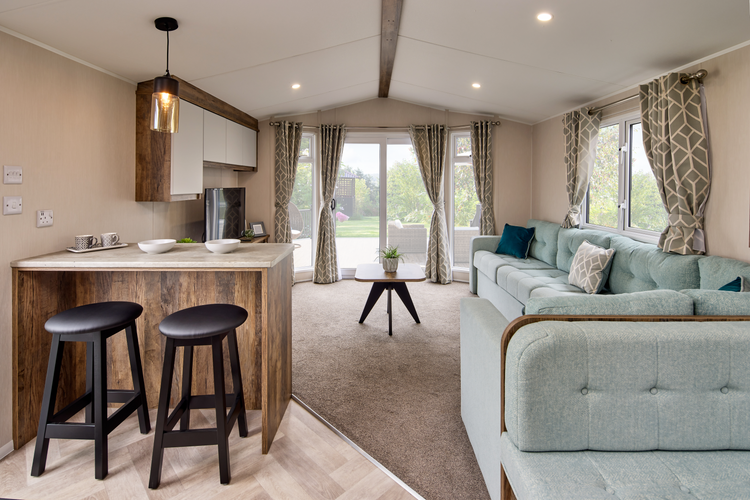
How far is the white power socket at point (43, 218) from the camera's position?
2.32 meters

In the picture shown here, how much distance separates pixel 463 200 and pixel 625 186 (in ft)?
Result: 8.08

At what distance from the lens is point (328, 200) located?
20.0 feet

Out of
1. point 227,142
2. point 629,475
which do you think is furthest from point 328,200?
point 629,475

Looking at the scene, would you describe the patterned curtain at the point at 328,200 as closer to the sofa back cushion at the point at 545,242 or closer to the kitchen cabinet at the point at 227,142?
the kitchen cabinet at the point at 227,142

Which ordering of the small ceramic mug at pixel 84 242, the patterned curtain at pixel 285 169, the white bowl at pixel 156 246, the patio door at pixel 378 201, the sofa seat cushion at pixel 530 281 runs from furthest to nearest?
the patio door at pixel 378 201
the patterned curtain at pixel 285 169
the sofa seat cushion at pixel 530 281
the small ceramic mug at pixel 84 242
the white bowl at pixel 156 246

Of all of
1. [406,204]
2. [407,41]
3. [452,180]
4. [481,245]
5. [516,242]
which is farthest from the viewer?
[406,204]

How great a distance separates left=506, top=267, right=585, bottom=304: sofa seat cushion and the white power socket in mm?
3184

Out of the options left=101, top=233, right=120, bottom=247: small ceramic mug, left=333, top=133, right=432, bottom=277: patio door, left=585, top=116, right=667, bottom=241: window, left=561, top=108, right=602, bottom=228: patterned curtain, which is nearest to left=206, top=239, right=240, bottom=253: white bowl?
left=101, top=233, right=120, bottom=247: small ceramic mug

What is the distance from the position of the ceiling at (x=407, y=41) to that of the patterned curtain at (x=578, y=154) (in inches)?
8.3

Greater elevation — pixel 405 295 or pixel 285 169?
pixel 285 169

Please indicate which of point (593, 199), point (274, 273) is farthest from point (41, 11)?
point (593, 199)

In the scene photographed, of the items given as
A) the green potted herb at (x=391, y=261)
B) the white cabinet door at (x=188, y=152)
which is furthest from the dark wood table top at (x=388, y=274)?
the white cabinet door at (x=188, y=152)

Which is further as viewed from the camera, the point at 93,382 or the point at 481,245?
the point at 481,245

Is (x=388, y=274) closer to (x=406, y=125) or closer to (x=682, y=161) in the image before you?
(x=682, y=161)
